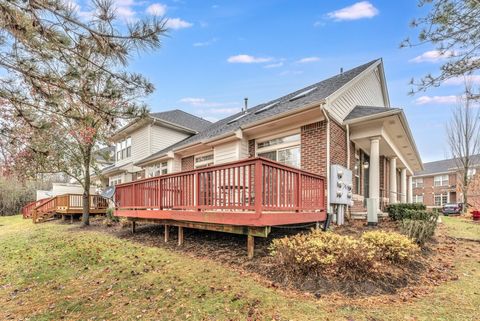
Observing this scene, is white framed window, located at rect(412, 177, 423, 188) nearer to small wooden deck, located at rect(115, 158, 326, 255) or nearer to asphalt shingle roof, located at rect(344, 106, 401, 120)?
asphalt shingle roof, located at rect(344, 106, 401, 120)

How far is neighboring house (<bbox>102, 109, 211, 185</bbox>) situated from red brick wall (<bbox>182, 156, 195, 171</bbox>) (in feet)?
4.23

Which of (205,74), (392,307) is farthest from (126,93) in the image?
(205,74)

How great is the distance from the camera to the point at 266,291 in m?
4.11

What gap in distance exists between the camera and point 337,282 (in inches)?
164

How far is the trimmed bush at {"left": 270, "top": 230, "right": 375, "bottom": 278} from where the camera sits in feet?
14.0

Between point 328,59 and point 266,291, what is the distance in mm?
12881

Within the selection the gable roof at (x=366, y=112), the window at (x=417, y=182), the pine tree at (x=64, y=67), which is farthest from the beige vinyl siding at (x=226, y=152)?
the window at (x=417, y=182)

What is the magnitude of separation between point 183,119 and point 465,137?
21.7 meters

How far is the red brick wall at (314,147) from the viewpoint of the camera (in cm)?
833

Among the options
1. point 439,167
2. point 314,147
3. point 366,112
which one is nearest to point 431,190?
point 439,167

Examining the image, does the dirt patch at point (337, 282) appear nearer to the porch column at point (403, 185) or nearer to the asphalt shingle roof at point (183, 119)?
the porch column at point (403, 185)

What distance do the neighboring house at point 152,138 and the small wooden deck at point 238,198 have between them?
24.8 feet

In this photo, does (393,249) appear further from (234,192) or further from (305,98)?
(305,98)

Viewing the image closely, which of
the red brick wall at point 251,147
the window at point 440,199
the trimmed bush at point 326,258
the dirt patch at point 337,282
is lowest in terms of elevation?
the window at point 440,199
